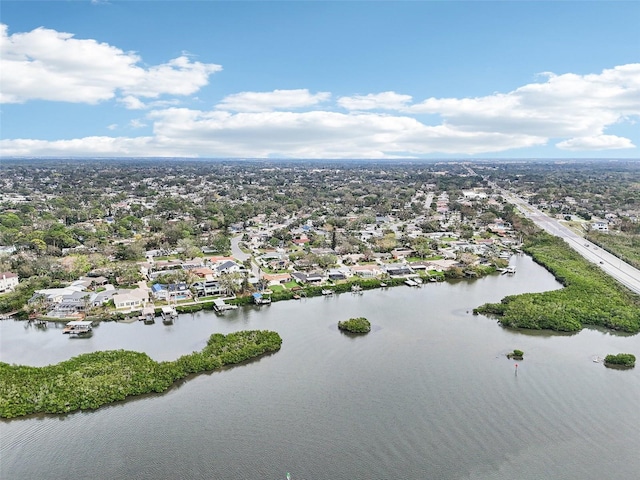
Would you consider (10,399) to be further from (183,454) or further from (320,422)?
(320,422)

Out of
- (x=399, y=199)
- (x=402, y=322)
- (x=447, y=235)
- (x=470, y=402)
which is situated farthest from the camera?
(x=399, y=199)

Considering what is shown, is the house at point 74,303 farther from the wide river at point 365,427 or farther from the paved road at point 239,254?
the paved road at point 239,254

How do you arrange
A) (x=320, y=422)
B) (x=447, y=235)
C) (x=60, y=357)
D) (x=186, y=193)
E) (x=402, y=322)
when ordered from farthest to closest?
(x=186, y=193), (x=447, y=235), (x=402, y=322), (x=60, y=357), (x=320, y=422)

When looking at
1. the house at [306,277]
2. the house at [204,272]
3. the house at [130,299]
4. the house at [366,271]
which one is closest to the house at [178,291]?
the house at [130,299]

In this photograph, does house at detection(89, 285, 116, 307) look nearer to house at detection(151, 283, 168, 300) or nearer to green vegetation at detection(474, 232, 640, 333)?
house at detection(151, 283, 168, 300)

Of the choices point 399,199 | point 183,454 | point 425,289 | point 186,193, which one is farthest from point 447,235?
point 186,193

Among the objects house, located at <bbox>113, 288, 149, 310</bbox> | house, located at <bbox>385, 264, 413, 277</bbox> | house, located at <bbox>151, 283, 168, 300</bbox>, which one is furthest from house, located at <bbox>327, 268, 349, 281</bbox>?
house, located at <bbox>113, 288, 149, 310</bbox>

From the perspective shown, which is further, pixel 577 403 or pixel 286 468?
pixel 577 403
